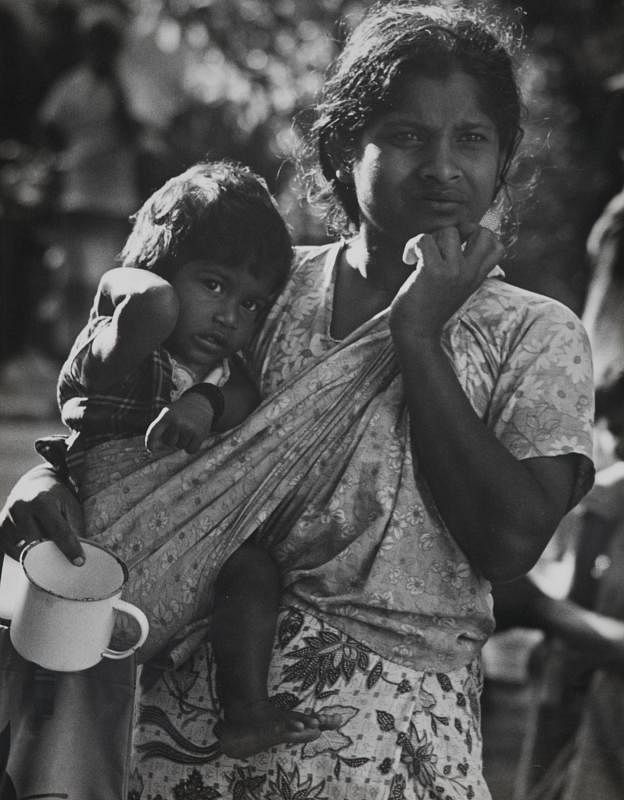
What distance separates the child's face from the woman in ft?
0.34

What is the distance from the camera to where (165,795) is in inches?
91.2

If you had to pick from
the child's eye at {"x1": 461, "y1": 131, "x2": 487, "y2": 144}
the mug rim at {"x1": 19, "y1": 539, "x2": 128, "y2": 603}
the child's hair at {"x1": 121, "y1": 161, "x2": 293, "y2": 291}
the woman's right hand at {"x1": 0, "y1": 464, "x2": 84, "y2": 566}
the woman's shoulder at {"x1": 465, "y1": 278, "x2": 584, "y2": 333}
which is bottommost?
the mug rim at {"x1": 19, "y1": 539, "x2": 128, "y2": 603}

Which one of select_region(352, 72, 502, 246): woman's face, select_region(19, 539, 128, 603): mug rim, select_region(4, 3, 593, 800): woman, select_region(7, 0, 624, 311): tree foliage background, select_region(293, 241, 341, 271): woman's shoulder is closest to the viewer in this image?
select_region(19, 539, 128, 603): mug rim

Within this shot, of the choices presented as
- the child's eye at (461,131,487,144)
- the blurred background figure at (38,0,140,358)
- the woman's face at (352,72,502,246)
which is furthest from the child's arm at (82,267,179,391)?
the blurred background figure at (38,0,140,358)

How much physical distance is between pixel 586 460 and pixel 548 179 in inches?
193

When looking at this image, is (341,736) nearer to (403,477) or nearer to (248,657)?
(248,657)

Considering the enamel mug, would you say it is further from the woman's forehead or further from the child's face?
the woman's forehead

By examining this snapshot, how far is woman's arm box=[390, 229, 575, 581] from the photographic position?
7.13ft

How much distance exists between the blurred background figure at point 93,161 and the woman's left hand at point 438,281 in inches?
229

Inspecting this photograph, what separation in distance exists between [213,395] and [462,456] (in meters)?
0.43

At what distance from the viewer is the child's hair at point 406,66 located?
2383 mm

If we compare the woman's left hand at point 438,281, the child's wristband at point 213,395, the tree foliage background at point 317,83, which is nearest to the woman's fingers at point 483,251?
the woman's left hand at point 438,281

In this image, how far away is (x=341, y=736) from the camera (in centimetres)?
223

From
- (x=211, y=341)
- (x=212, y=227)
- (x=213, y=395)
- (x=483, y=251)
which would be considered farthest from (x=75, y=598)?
(x=483, y=251)
